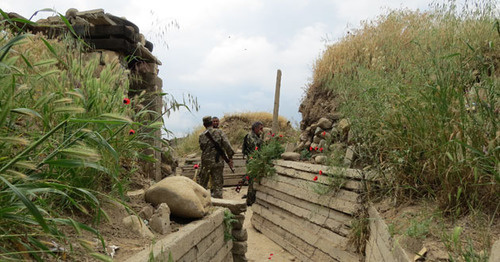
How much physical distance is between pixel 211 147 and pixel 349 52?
4263 mm

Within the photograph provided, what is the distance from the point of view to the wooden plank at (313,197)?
4621mm

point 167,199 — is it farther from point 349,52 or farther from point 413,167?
point 349,52

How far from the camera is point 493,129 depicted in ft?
9.29

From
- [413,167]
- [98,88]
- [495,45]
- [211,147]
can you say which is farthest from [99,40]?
[495,45]

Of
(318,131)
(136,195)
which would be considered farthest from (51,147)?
(318,131)

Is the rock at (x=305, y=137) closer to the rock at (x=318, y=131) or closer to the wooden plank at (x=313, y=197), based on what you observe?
the rock at (x=318, y=131)

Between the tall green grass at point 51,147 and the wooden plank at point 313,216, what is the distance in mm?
2900

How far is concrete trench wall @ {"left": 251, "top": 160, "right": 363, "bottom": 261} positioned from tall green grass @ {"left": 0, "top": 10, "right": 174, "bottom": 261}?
2.84 metres

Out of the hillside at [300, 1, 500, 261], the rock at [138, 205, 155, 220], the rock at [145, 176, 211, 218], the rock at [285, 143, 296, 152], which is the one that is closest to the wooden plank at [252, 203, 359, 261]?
the hillside at [300, 1, 500, 261]

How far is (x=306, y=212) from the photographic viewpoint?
5.63 metres

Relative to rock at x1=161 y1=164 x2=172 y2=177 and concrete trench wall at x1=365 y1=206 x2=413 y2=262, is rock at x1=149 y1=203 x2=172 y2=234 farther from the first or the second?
rock at x1=161 y1=164 x2=172 y2=177

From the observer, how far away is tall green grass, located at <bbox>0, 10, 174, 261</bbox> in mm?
1664

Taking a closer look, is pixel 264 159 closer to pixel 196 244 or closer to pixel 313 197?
pixel 313 197

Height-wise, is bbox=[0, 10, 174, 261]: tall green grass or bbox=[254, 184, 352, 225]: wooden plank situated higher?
bbox=[0, 10, 174, 261]: tall green grass
